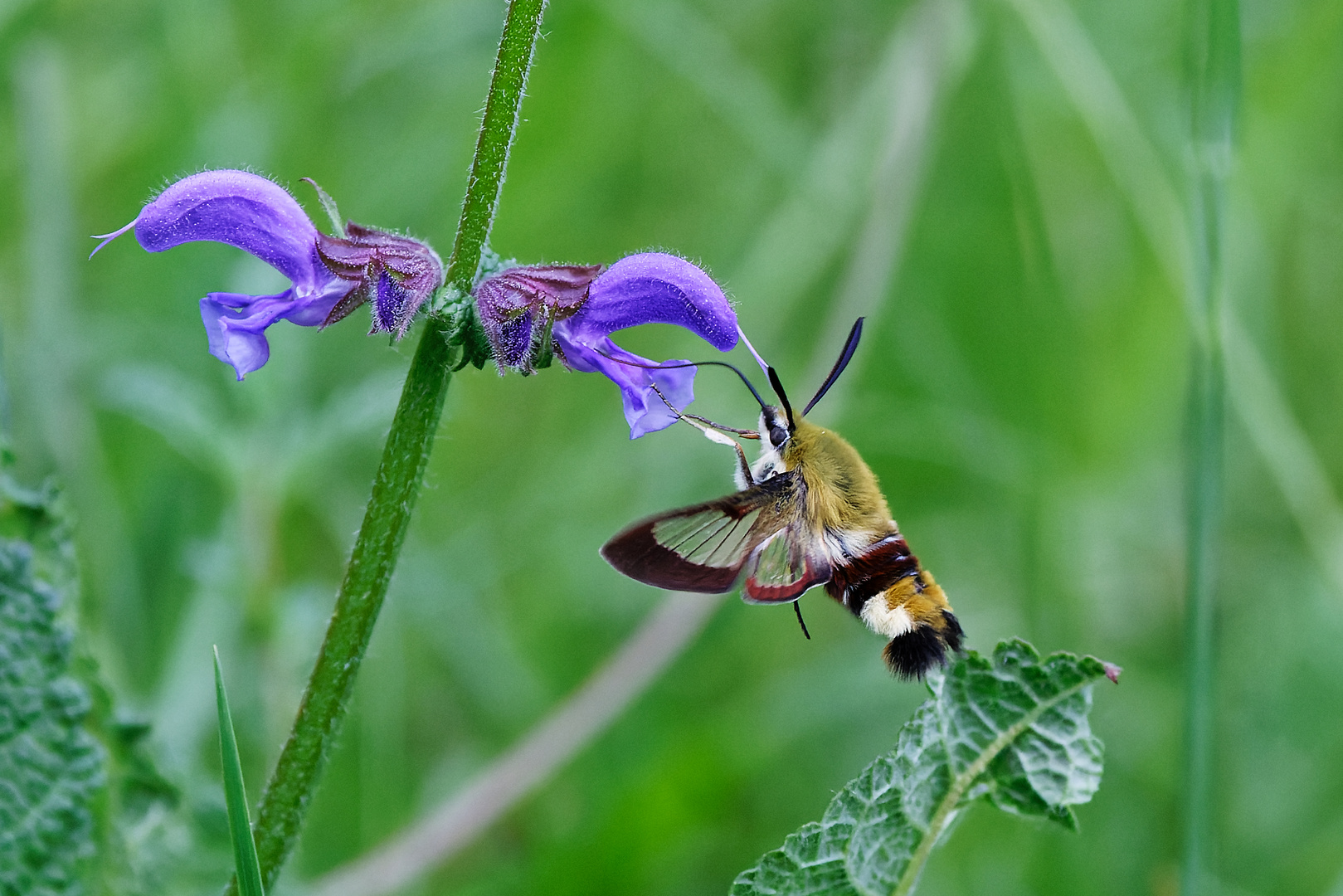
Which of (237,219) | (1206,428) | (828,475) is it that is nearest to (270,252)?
(237,219)

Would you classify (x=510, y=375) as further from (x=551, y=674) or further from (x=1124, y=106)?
(x=1124, y=106)

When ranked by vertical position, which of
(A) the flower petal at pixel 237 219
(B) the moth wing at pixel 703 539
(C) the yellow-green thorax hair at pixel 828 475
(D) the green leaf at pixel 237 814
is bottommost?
(D) the green leaf at pixel 237 814

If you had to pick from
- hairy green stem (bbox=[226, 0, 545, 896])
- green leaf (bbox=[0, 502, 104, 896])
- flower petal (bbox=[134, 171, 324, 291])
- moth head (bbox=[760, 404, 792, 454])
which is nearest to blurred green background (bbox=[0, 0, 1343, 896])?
green leaf (bbox=[0, 502, 104, 896])

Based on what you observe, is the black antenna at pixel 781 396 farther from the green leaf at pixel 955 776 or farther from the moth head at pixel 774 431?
the green leaf at pixel 955 776

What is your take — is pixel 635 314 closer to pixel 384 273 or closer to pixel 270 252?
pixel 384 273

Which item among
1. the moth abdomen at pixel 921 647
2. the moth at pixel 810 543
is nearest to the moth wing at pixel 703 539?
the moth at pixel 810 543
